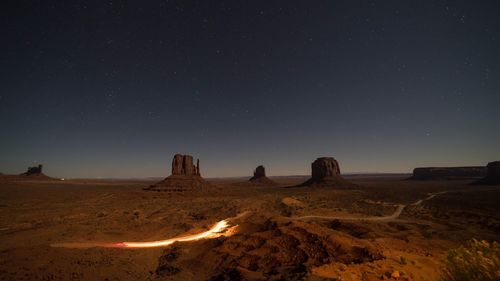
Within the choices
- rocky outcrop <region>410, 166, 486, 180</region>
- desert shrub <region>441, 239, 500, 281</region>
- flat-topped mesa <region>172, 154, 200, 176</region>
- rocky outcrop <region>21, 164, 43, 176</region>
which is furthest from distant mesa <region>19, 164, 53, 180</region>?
rocky outcrop <region>410, 166, 486, 180</region>

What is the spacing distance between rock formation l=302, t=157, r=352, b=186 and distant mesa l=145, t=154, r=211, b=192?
53547 mm

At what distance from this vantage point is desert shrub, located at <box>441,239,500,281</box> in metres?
7.83

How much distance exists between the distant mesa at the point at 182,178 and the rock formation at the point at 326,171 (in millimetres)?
53547

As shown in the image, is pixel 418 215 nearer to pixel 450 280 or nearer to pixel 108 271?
pixel 450 280

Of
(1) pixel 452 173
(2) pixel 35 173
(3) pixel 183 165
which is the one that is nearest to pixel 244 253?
(3) pixel 183 165

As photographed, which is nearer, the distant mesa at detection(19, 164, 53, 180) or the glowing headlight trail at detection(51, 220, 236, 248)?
the glowing headlight trail at detection(51, 220, 236, 248)

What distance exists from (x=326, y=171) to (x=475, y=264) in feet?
353

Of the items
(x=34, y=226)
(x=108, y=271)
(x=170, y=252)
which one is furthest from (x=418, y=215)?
(x=34, y=226)

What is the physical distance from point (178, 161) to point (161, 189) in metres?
18.4

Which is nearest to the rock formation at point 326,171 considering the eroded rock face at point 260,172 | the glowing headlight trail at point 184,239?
the eroded rock face at point 260,172

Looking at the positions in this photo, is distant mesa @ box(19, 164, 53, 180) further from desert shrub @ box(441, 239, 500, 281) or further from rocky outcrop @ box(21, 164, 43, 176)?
desert shrub @ box(441, 239, 500, 281)

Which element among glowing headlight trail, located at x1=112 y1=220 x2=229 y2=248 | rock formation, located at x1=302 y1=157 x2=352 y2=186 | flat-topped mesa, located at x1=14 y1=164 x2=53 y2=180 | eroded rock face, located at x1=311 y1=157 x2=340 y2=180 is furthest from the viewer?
flat-topped mesa, located at x1=14 y1=164 x2=53 y2=180

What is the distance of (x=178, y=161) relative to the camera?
97688 mm

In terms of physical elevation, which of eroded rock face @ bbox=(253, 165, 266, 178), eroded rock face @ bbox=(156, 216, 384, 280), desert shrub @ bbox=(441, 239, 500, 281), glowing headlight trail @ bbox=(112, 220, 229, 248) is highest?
eroded rock face @ bbox=(253, 165, 266, 178)
